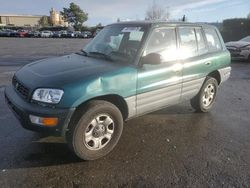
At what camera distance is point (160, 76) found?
14.7 ft

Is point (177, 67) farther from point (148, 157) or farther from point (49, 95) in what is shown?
point (49, 95)

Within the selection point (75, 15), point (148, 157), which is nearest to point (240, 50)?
point (148, 157)

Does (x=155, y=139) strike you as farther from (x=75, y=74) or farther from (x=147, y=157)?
(x=75, y=74)

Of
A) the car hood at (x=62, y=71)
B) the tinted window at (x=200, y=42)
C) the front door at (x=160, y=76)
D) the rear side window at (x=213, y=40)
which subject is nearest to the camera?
the car hood at (x=62, y=71)

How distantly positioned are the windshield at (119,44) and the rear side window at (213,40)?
1.83 metres

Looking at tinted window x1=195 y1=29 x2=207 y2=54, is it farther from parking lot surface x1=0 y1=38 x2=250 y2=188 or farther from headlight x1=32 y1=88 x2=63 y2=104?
headlight x1=32 y1=88 x2=63 y2=104

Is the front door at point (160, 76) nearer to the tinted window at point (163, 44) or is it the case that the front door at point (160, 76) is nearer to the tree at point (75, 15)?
the tinted window at point (163, 44)

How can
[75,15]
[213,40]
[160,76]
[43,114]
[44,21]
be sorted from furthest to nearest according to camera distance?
1. [44,21]
2. [75,15]
3. [213,40]
4. [160,76]
5. [43,114]

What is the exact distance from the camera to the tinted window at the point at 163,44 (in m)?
4.44

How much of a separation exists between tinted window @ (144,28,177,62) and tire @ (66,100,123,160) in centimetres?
115

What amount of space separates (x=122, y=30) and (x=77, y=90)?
1749mm

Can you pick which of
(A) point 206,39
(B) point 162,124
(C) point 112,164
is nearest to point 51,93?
(C) point 112,164

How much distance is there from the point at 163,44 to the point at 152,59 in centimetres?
64

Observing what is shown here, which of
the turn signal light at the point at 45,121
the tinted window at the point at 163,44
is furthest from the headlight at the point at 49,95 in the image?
the tinted window at the point at 163,44
